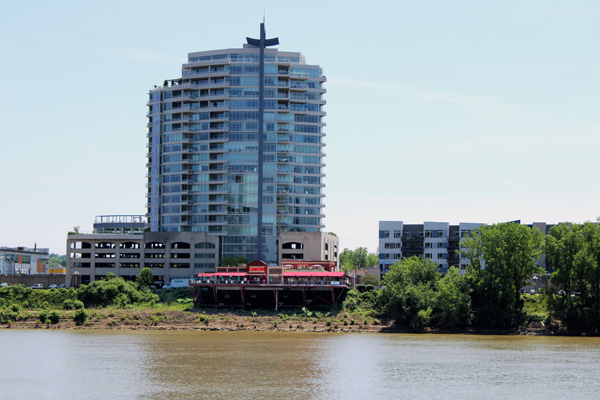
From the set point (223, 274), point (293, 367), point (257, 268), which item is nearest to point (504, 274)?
point (257, 268)

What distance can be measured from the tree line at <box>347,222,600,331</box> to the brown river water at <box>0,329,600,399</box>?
1067 centimetres

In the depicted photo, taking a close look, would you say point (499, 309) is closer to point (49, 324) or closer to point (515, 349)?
point (515, 349)

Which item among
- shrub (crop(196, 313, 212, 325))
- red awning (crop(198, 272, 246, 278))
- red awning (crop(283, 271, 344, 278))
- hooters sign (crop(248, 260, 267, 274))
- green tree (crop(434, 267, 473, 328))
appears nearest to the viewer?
green tree (crop(434, 267, 473, 328))

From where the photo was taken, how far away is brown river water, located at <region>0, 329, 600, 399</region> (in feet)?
235

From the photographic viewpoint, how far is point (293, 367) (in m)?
85.8

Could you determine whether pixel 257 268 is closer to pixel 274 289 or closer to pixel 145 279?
pixel 274 289

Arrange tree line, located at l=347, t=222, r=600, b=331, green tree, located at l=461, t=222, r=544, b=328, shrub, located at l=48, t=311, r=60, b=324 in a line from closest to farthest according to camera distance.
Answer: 1. tree line, located at l=347, t=222, r=600, b=331
2. green tree, located at l=461, t=222, r=544, b=328
3. shrub, located at l=48, t=311, r=60, b=324

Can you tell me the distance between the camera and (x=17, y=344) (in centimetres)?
10712

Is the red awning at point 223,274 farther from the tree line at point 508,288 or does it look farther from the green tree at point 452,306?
the green tree at point 452,306

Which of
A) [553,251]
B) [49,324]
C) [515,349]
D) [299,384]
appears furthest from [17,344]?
[553,251]

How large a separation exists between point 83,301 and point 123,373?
3412 inches

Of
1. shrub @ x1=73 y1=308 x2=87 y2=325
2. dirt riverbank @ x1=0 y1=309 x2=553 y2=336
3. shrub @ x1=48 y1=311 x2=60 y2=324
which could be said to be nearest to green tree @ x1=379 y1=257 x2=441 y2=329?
dirt riverbank @ x1=0 y1=309 x2=553 y2=336

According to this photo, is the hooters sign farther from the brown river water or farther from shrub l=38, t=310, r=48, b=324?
shrub l=38, t=310, r=48, b=324

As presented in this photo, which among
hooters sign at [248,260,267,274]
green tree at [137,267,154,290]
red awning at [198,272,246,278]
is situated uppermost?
hooters sign at [248,260,267,274]
